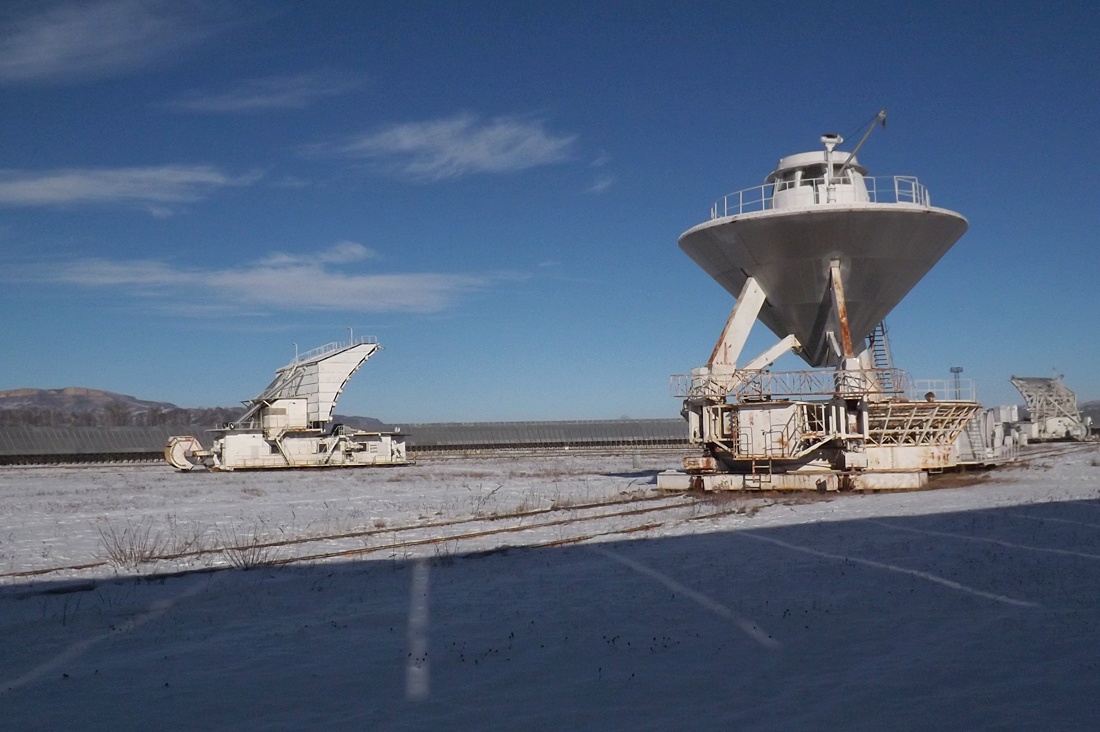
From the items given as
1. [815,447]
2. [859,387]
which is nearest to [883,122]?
[859,387]

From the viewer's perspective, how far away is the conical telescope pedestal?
22984mm

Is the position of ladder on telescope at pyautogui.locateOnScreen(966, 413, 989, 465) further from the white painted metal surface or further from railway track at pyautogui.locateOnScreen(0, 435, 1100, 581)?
A: the white painted metal surface

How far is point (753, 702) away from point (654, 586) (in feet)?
13.1

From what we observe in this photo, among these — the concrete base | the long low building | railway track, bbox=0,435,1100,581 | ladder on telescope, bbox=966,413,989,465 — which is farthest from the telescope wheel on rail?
ladder on telescope, bbox=966,413,989,465

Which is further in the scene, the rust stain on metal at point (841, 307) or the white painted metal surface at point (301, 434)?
the white painted metal surface at point (301, 434)

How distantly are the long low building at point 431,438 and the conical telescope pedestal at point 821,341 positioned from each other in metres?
40.7

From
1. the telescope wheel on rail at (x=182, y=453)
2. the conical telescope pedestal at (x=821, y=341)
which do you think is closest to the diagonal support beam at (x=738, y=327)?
the conical telescope pedestal at (x=821, y=341)

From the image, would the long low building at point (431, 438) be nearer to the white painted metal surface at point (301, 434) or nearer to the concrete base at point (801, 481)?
the white painted metal surface at point (301, 434)

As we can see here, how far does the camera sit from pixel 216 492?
27.3m

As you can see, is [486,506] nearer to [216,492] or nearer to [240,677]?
[216,492]

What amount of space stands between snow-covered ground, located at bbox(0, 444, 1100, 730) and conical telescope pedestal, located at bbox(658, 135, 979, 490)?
770 centimetres

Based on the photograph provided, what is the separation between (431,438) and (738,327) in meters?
46.0

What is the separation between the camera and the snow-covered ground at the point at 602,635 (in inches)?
237

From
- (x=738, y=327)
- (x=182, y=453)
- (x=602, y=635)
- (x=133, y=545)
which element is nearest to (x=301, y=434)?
(x=182, y=453)
